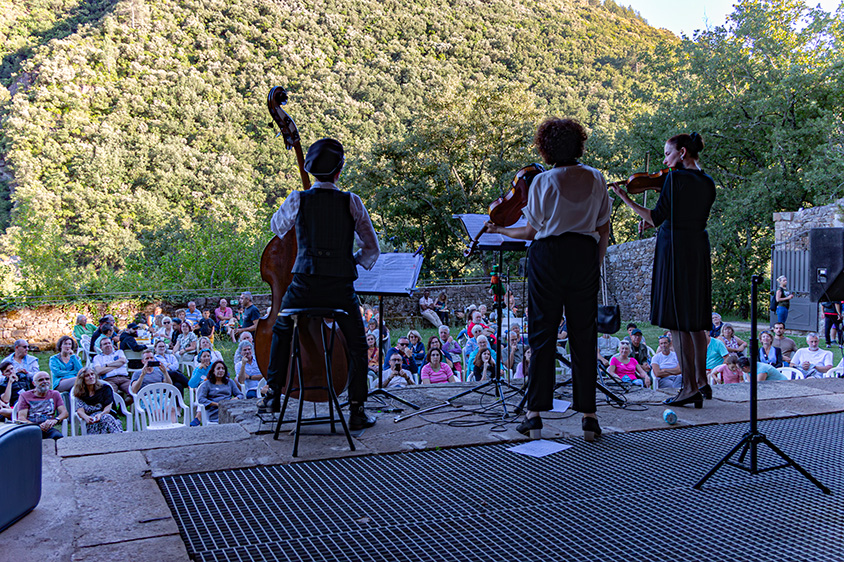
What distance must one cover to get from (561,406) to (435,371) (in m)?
Answer: 3.38

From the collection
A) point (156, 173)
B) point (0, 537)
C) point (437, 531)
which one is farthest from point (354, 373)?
point (156, 173)

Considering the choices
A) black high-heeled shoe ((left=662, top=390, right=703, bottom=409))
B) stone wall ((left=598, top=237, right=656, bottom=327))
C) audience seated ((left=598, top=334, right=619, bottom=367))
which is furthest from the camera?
stone wall ((left=598, top=237, right=656, bottom=327))

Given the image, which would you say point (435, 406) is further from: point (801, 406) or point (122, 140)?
point (122, 140)

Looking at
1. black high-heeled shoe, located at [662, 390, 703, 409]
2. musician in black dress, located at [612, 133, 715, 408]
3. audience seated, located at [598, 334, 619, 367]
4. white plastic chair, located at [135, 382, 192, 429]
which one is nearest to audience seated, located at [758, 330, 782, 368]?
audience seated, located at [598, 334, 619, 367]

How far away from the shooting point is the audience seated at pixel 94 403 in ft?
19.5

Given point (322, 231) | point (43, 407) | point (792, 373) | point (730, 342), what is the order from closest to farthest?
1. point (322, 231)
2. point (43, 407)
3. point (792, 373)
4. point (730, 342)

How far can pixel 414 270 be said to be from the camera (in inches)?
172

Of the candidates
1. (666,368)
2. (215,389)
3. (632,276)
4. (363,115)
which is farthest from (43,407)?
(363,115)

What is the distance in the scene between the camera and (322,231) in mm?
3309

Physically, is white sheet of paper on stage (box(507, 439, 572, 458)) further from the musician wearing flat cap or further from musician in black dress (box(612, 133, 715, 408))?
musician in black dress (box(612, 133, 715, 408))

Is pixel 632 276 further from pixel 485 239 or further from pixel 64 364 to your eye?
pixel 485 239

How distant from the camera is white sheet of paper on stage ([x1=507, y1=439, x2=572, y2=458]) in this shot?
2.99 m

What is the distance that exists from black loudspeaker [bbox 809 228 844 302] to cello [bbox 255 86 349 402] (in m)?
2.74

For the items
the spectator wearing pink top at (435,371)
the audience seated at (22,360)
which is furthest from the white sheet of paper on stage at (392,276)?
the audience seated at (22,360)
